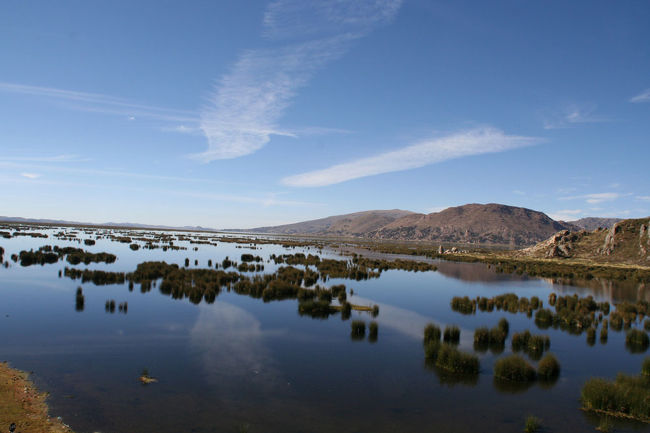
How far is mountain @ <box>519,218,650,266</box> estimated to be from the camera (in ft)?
206

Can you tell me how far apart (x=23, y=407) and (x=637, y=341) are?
23676 millimetres

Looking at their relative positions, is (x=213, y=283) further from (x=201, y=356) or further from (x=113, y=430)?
(x=113, y=430)

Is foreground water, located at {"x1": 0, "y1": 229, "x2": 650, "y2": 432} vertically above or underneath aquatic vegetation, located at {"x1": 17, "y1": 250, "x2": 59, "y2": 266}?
underneath

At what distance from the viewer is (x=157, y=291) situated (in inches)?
953

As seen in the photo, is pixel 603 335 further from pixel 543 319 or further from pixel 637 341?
pixel 543 319

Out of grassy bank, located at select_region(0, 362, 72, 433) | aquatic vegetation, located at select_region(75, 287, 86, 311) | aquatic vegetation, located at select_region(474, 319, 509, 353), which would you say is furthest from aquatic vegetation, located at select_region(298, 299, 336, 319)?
grassy bank, located at select_region(0, 362, 72, 433)

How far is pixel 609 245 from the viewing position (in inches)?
2685

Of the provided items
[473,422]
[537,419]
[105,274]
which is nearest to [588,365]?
[537,419]

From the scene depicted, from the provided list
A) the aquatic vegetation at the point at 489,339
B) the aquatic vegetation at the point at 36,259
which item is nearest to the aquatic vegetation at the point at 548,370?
the aquatic vegetation at the point at 489,339

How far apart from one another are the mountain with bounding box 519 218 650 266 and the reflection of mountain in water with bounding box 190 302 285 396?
67.7m

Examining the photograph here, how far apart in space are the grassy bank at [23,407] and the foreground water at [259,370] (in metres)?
0.32

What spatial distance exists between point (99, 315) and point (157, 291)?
259 inches

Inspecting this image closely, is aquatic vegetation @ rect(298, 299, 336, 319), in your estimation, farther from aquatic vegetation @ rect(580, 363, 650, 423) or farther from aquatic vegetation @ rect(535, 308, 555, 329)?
aquatic vegetation @ rect(580, 363, 650, 423)

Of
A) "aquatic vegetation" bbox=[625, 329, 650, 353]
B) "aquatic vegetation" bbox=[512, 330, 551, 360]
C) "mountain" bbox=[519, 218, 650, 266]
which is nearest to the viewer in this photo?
"aquatic vegetation" bbox=[512, 330, 551, 360]
